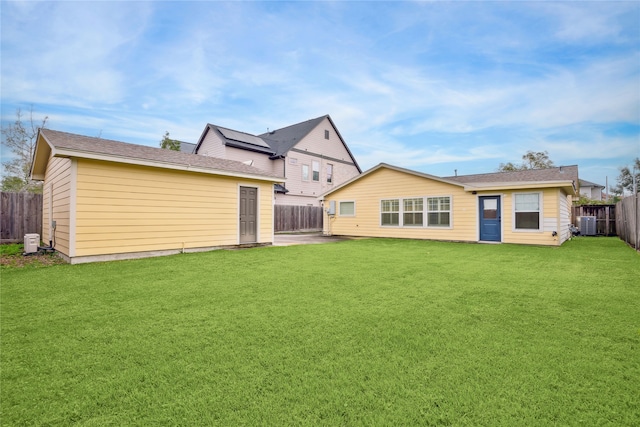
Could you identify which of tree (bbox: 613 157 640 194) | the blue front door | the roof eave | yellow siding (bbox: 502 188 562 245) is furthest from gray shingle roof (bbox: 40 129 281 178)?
tree (bbox: 613 157 640 194)

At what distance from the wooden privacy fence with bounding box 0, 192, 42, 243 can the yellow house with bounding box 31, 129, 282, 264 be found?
1.51ft

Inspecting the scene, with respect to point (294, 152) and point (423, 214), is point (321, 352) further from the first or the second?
point (294, 152)

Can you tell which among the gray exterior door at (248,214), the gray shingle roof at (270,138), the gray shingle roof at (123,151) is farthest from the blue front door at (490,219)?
the gray shingle roof at (270,138)

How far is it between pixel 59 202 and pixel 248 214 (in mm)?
5203

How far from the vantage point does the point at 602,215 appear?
15.9 m

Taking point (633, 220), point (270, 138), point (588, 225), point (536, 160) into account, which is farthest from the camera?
point (536, 160)

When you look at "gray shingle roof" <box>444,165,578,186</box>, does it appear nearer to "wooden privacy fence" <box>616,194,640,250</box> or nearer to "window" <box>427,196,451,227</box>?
"window" <box>427,196,451,227</box>

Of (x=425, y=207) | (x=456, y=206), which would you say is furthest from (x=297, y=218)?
(x=456, y=206)

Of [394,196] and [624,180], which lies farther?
[624,180]

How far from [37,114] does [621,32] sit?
28.9 meters

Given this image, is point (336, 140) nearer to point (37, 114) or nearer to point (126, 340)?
point (37, 114)

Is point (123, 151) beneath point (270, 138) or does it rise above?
beneath

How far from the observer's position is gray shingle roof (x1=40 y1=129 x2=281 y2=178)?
679 cm

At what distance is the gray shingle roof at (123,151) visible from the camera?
267 inches
